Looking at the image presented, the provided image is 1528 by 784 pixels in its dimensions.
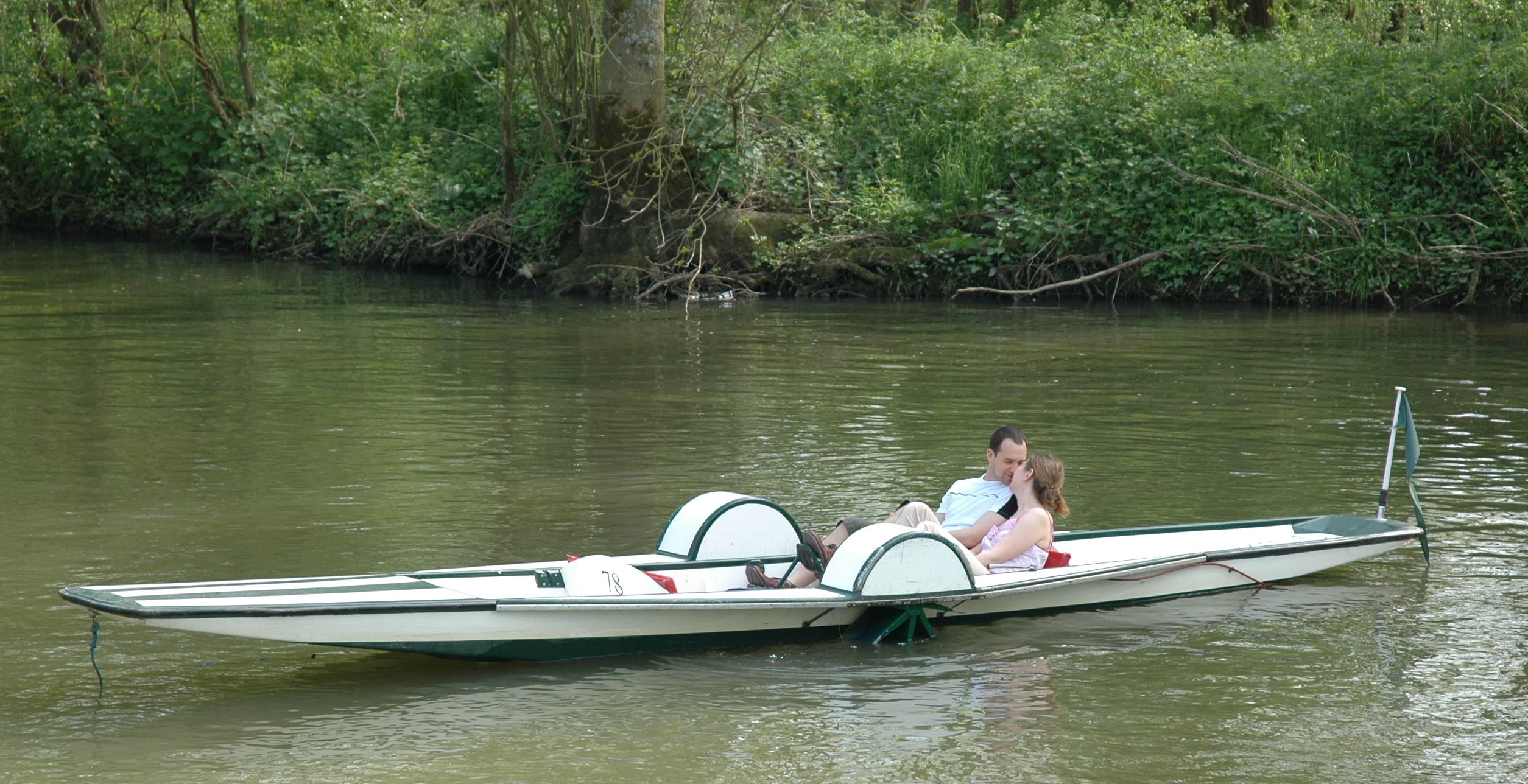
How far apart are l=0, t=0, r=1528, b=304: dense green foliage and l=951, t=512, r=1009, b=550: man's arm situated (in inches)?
525

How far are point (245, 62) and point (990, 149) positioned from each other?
533 inches

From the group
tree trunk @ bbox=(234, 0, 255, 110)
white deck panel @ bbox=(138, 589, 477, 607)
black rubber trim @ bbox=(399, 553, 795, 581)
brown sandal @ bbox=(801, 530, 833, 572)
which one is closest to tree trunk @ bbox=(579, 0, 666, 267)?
tree trunk @ bbox=(234, 0, 255, 110)

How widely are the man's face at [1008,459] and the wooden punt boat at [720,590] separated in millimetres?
574

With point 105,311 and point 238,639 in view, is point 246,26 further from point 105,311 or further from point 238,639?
point 238,639

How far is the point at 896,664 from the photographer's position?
6910 mm

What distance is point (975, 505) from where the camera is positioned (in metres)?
7.97

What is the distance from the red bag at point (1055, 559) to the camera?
7.75m

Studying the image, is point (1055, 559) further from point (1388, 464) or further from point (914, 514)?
point (1388, 464)

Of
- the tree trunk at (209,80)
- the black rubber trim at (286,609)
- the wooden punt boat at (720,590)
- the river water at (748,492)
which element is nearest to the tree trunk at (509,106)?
the river water at (748,492)

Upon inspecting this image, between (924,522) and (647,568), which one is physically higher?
(924,522)

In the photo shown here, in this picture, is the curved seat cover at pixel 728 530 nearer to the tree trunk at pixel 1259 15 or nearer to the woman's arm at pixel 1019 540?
the woman's arm at pixel 1019 540

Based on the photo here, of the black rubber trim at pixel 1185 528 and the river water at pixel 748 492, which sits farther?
the black rubber trim at pixel 1185 528

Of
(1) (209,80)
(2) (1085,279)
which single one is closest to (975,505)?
(2) (1085,279)

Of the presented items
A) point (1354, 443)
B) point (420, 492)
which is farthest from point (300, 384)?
point (1354, 443)
